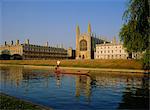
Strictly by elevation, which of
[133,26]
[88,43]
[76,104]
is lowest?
[76,104]

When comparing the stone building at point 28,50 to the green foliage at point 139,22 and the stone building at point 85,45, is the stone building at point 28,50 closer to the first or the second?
the stone building at point 85,45

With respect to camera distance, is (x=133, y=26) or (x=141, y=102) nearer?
Result: (x=141, y=102)

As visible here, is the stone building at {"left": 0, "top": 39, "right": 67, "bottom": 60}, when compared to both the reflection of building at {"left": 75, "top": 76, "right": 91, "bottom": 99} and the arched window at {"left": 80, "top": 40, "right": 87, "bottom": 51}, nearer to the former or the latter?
the arched window at {"left": 80, "top": 40, "right": 87, "bottom": 51}

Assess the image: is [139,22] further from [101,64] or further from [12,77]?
[101,64]

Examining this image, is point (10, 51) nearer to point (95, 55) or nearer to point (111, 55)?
point (95, 55)

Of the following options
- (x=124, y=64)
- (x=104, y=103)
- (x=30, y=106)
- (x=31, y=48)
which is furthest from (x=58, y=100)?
(x=31, y=48)

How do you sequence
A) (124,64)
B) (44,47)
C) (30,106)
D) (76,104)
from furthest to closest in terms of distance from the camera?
(44,47) → (124,64) → (76,104) → (30,106)

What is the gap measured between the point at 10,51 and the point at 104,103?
162252 mm

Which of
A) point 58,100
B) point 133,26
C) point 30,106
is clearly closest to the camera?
point 30,106

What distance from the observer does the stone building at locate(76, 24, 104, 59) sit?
510ft

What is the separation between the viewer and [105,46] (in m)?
153

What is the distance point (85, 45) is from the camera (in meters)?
158

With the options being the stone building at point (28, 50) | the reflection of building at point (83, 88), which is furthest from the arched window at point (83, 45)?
the reflection of building at point (83, 88)

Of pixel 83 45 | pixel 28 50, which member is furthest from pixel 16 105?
pixel 28 50
